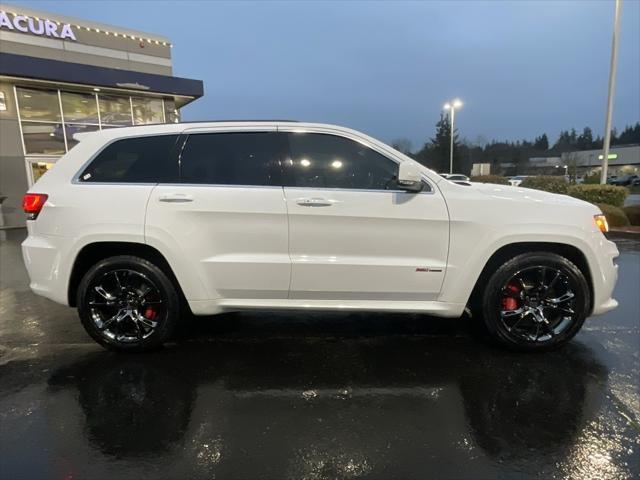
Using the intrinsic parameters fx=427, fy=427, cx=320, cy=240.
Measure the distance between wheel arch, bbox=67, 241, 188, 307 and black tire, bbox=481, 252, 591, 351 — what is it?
9.16ft

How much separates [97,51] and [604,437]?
2115cm

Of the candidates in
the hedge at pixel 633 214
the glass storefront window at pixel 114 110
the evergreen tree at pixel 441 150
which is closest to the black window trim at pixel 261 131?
the hedge at pixel 633 214

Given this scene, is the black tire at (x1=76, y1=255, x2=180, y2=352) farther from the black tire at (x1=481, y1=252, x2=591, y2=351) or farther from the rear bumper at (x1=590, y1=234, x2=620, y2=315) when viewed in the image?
the rear bumper at (x1=590, y1=234, x2=620, y2=315)

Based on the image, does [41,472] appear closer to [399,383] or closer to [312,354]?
[312,354]

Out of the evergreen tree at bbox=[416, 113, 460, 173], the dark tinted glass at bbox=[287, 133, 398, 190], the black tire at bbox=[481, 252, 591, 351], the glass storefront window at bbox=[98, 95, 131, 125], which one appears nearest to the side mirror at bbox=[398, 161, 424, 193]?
the dark tinted glass at bbox=[287, 133, 398, 190]

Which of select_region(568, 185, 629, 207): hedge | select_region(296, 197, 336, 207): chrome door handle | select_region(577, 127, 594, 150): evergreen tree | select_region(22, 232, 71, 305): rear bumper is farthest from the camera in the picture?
select_region(577, 127, 594, 150): evergreen tree

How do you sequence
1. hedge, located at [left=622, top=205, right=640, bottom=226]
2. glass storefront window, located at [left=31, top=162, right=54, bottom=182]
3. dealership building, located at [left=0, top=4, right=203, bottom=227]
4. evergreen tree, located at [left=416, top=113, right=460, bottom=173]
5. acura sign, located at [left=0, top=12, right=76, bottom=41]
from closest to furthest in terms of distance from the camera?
hedge, located at [left=622, top=205, right=640, bottom=226]
dealership building, located at [left=0, top=4, right=203, bottom=227]
acura sign, located at [left=0, top=12, right=76, bottom=41]
glass storefront window, located at [left=31, top=162, right=54, bottom=182]
evergreen tree, located at [left=416, top=113, right=460, bottom=173]

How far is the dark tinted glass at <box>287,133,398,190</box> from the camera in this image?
3689 millimetres

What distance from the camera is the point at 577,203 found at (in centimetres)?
372

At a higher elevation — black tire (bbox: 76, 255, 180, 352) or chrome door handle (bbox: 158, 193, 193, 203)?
chrome door handle (bbox: 158, 193, 193, 203)

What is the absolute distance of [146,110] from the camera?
1852 centimetres

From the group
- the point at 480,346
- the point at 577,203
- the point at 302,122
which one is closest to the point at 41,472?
Answer: the point at 302,122

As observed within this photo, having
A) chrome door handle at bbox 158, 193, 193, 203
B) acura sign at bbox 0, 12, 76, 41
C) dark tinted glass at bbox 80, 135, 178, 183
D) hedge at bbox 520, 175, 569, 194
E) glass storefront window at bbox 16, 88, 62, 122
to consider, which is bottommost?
hedge at bbox 520, 175, 569, 194

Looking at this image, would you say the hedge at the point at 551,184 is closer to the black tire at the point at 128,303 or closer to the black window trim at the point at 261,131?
the black window trim at the point at 261,131
